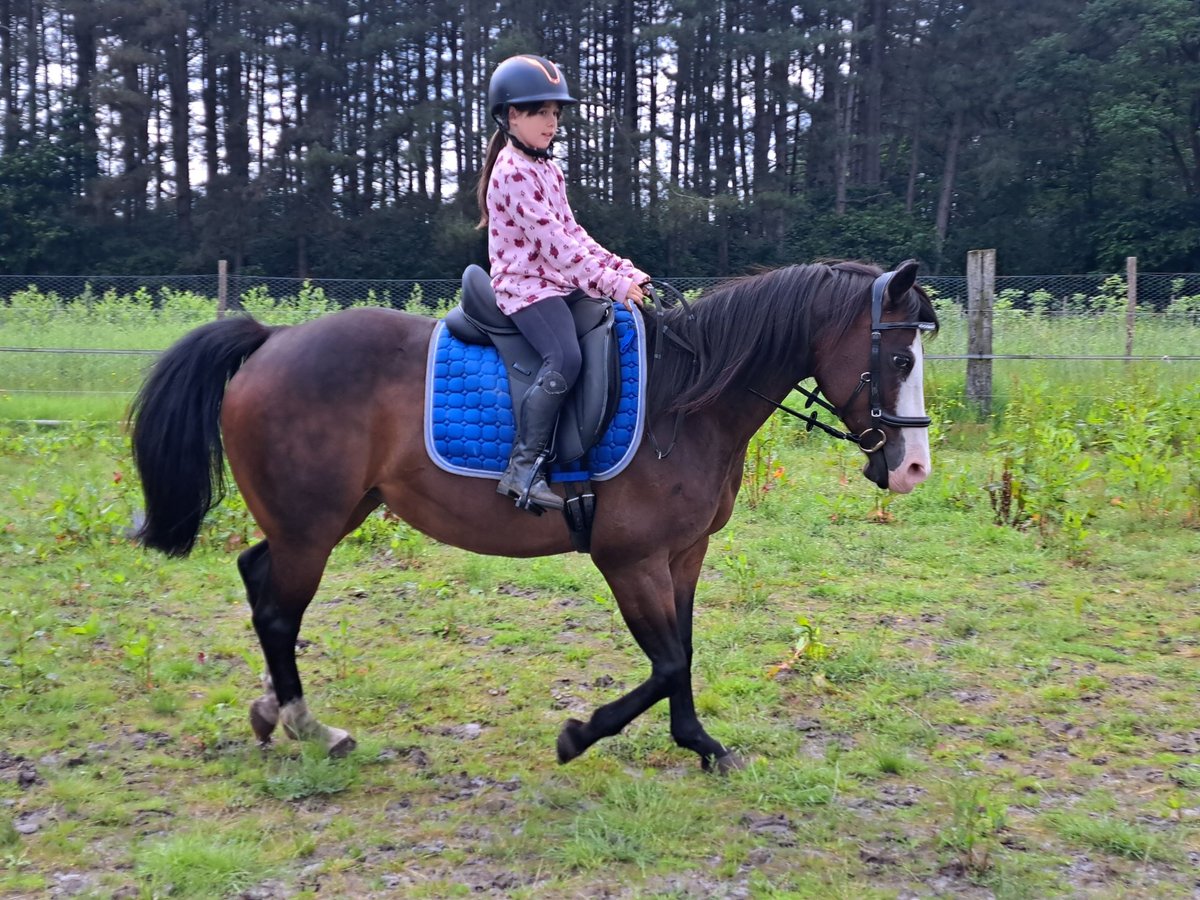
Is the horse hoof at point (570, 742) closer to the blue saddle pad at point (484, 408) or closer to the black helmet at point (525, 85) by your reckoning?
the blue saddle pad at point (484, 408)

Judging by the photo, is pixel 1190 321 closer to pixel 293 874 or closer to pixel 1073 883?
pixel 1073 883

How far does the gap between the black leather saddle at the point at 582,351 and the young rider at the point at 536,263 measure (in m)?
0.07

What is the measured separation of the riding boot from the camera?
3.70 metres

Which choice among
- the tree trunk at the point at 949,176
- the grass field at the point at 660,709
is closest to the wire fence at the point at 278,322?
the grass field at the point at 660,709

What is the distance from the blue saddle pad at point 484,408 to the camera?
151 inches

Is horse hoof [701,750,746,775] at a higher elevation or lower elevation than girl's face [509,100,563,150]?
lower

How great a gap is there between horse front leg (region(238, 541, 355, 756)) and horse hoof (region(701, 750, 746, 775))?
1495mm

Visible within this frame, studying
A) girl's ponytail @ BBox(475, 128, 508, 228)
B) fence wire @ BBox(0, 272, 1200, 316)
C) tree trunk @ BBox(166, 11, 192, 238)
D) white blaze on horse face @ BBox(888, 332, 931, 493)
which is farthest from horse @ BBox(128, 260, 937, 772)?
tree trunk @ BBox(166, 11, 192, 238)

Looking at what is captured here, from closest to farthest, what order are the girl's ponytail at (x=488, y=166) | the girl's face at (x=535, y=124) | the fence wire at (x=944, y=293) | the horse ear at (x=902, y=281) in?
1. the horse ear at (x=902, y=281)
2. the girl's face at (x=535, y=124)
3. the girl's ponytail at (x=488, y=166)
4. the fence wire at (x=944, y=293)

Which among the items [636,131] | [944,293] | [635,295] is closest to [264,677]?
[635,295]

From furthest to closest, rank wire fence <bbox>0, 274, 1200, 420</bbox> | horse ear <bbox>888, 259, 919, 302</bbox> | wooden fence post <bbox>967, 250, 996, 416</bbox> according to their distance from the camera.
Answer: wire fence <bbox>0, 274, 1200, 420</bbox> → wooden fence post <bbox>967, 250, 996, 416</bbox> → horse ear <bbox>888, 259, 919, 302</bbox>

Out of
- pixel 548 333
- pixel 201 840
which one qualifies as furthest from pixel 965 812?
pixel 201 840

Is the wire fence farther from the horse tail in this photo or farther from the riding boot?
the riding boot

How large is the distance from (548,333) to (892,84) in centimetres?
4205
